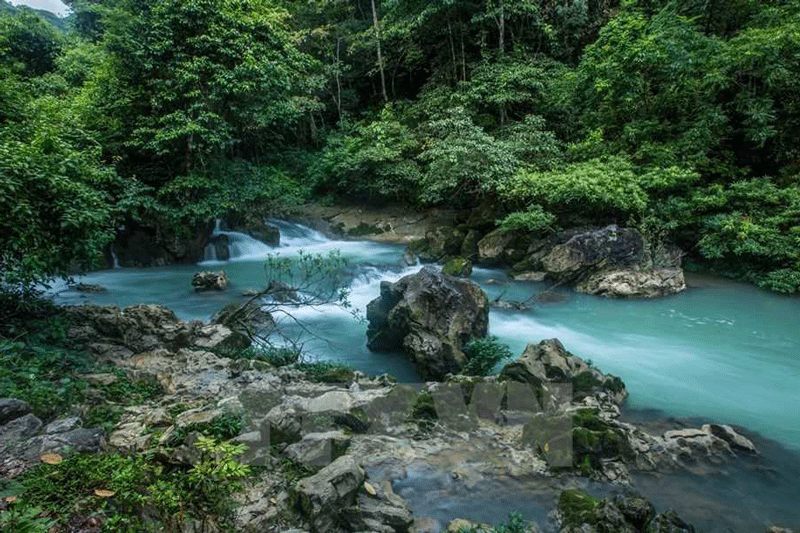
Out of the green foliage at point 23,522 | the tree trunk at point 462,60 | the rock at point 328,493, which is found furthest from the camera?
the tree trunk at point 462,60

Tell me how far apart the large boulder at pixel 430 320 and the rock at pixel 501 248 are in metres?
5.68

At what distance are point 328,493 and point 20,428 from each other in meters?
2.54

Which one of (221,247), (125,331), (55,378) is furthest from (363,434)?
(221,247)

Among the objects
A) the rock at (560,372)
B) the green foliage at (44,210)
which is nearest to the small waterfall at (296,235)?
the green foliage at (44,210)

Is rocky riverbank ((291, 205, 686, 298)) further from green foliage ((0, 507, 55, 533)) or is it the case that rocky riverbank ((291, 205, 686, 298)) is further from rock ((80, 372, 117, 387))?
green foliage ((0, 507, 55, 533))

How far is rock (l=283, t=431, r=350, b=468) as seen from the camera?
3979 millimetres

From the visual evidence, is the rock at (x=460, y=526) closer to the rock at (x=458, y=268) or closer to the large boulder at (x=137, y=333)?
the large boulder at (x=137, y=333)

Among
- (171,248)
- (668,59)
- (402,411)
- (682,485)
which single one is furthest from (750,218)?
(171,248)

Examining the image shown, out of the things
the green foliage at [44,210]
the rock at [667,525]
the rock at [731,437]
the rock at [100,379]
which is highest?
the green foliage at [44,210]

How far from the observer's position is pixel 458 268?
12.2 m

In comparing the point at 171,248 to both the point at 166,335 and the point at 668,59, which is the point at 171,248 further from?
the point at 668,59

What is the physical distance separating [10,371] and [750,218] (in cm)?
1465

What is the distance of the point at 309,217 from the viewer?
19016 millimetres

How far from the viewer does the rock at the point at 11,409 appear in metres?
3.68
